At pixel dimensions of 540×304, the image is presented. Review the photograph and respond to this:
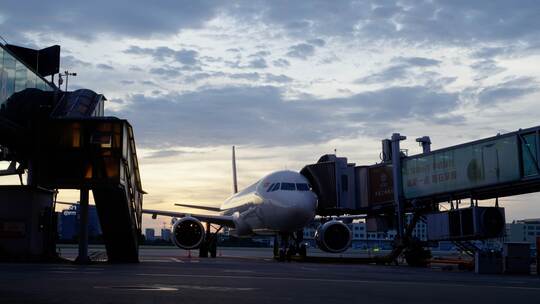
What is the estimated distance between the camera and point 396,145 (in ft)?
107

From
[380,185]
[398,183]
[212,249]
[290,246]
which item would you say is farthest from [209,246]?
[398,183]

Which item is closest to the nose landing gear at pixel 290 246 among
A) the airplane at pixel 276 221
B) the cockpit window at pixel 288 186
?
the airplane at pixel 276 221

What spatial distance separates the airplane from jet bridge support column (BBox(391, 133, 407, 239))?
308 cm

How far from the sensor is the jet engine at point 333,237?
34125 mm

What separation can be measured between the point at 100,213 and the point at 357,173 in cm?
1476

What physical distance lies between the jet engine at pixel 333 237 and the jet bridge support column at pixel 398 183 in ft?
10.1

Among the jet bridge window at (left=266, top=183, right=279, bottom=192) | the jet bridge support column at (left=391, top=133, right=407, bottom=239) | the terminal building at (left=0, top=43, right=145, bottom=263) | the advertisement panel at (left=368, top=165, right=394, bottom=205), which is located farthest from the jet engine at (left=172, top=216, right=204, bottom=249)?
the jet bridge support column at (left=391, top=133, right=407, bottom=239)

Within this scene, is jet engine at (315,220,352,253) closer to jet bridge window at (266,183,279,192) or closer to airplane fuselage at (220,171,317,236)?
airplane fuselage at (220,171,317,236)

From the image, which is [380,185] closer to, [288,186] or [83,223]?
[288,186]

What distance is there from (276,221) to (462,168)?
934 cm

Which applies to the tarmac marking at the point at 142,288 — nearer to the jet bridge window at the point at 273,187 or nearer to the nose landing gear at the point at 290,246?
the jet bridge window at the point at 273,187

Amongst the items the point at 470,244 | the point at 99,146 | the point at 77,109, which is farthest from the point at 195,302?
the point at 470,244

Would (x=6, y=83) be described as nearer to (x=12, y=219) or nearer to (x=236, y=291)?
(x=12, y=219)

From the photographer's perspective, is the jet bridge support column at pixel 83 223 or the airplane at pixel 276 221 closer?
the jet bridge support column at pixel 83 223
